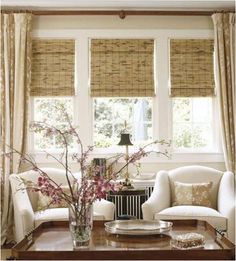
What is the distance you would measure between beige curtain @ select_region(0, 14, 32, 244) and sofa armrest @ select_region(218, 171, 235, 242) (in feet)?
7.90

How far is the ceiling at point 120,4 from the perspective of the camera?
5527 mm

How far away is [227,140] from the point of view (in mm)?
5570

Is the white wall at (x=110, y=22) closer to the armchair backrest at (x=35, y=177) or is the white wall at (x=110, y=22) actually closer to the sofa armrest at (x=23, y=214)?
the armchair backrest at (x=35, y=177)

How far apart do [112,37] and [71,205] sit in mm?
3408

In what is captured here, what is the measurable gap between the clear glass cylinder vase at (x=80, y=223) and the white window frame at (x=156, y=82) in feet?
9.41

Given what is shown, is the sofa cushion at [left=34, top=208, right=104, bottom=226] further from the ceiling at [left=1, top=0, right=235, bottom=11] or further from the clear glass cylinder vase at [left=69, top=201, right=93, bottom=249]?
the ceiling at [left=1, top=0, right=235, bottom=11]

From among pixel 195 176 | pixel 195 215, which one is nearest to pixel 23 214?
pixel 195 215

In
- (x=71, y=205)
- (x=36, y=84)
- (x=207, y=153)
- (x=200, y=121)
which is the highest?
(x=36, y=84)

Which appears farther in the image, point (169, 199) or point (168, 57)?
point (168, 57)

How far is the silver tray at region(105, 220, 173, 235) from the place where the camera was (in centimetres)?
320

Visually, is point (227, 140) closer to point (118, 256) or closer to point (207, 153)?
point (207, 153)

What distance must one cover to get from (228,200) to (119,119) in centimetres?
192

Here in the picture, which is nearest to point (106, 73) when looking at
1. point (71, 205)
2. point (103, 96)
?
point (103, 96)

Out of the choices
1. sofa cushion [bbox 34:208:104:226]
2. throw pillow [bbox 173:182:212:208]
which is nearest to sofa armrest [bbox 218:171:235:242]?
throw pillow [bbox 173:182:212:208]
